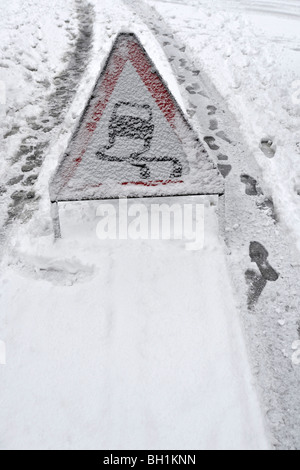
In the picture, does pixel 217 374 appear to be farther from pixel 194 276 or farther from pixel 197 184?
pixel 197 184

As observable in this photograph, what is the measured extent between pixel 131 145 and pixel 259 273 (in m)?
1.18

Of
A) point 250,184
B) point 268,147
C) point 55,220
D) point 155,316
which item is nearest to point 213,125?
point 268,147

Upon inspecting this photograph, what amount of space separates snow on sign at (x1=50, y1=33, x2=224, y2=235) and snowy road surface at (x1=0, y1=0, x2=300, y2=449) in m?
0.41

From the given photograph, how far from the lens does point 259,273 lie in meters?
2.45

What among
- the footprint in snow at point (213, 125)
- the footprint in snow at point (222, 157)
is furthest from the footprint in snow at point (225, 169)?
the footprint in snow at point (213, 125)

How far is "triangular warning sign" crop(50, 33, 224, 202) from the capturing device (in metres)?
2.21

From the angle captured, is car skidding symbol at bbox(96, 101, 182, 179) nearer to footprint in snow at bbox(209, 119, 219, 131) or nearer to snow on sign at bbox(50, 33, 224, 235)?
snow on sign at bbox(50, 33, 224, 235)

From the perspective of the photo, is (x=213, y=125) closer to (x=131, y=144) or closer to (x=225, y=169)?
(x=225, y=169)

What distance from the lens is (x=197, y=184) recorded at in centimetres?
235

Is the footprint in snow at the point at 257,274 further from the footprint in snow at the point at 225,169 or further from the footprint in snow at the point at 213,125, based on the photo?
the footprint in snow at the point at 213,125

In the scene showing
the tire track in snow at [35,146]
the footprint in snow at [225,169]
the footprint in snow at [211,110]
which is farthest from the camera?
the footprint in snow at [211,110]

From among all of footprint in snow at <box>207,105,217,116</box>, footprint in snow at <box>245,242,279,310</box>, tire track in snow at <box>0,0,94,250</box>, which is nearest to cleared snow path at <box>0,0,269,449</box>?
footprint in snow at <box>245,242,279,310</box>

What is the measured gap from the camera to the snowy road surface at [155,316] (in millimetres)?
1657

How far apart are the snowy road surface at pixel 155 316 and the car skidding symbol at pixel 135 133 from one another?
1.82ft
